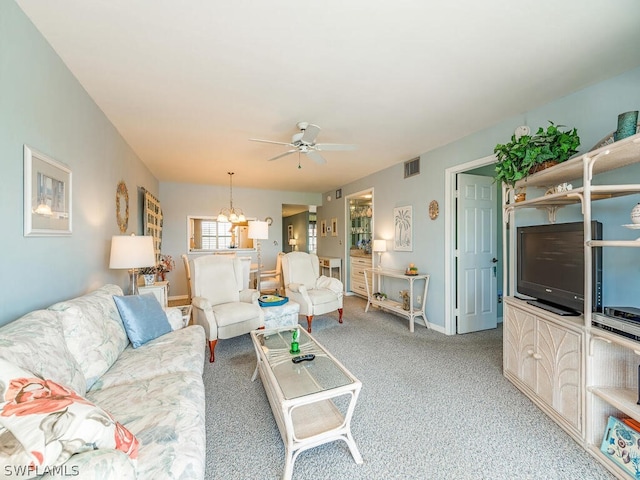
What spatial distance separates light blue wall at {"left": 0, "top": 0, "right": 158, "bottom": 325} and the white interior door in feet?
13.4

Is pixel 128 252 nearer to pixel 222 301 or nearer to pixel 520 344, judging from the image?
pixel 222 301

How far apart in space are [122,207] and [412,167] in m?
4.03

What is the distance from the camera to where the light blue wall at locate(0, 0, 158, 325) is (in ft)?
4.69

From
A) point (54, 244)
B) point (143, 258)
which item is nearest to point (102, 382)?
point (54, 244)

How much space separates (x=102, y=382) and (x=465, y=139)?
163 inches

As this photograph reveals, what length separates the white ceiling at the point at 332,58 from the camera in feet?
5.09

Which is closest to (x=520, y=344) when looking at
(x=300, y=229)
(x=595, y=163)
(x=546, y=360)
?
(x=546, y=360)

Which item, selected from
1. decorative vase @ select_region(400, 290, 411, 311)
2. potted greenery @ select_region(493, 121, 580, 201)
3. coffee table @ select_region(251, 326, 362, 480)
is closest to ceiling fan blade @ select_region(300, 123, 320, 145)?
potted greenery @ select_region(493, 121, 580, 201)

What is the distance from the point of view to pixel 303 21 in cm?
162

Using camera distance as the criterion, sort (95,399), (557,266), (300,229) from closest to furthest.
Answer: (95,399) → (557,266) → (300,229)

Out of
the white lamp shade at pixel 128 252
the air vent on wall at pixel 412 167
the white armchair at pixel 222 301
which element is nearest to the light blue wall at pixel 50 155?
the white lamp shade at pixel 128 252

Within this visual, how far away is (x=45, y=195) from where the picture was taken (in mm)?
1735

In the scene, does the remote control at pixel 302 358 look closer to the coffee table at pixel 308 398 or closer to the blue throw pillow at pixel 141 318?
the coffee table at pixel 308 398

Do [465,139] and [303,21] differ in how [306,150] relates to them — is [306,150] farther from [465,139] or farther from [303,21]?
[465,139]
